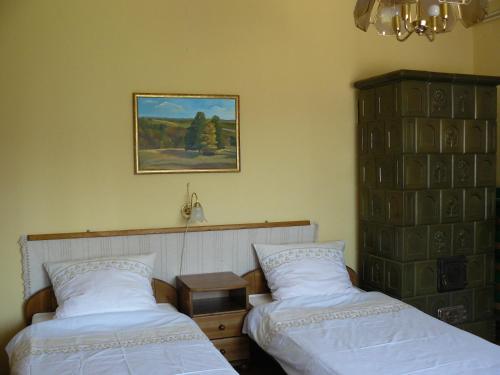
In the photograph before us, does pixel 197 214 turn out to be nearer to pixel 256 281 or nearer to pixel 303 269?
pixel 256 281

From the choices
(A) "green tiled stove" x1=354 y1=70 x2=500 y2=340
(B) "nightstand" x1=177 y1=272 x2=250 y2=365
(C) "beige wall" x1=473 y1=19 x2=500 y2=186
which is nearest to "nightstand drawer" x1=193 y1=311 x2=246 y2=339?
(B) "nightstand" x1=177 y1=272 x2=250 y2=365

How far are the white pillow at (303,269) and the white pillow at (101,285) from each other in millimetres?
839

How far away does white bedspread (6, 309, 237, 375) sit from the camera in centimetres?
241

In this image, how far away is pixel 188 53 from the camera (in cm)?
366

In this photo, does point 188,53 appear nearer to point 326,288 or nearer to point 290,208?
point 290,208

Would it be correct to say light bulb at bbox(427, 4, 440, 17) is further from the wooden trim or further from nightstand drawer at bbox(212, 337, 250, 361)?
nightstand drawer at bbox(212, 337, 250, 361)

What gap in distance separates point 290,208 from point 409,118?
1.09 meters

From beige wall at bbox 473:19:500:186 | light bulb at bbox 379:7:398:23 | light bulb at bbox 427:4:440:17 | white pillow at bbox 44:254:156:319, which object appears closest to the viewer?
light bulb at bbox 427:4:440:17

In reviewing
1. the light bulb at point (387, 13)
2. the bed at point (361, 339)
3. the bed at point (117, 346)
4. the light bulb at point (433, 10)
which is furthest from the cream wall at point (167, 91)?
the light bulb at point (433, 10)

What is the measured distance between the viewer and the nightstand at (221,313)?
11.0ft

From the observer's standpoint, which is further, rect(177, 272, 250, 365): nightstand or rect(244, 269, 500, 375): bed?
rect(177, 272, 250, 365): nightstand

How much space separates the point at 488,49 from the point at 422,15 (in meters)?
2.55

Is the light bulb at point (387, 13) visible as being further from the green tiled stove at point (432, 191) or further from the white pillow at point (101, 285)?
the white pillow at point (101, 285)

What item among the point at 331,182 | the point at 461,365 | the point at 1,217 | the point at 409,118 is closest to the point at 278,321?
the point at 461,365
